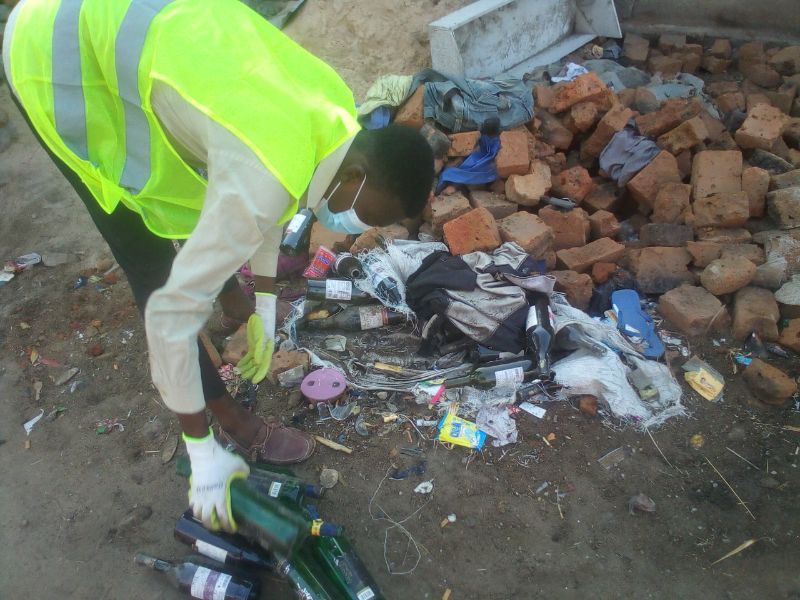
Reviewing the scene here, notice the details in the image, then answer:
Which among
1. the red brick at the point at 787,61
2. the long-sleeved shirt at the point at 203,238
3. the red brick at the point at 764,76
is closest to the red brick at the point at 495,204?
the long-sleeved shirt at the point at 203,238

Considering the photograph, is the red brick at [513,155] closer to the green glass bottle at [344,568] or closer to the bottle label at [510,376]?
the bottle label at [510,376]

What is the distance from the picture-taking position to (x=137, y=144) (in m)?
1.70

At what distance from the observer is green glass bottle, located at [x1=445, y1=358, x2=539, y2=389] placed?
9.46ft

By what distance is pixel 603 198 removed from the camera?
4.00 metres

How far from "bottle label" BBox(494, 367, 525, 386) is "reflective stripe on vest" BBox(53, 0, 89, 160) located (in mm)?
2114

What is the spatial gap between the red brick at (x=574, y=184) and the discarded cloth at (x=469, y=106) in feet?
1.76

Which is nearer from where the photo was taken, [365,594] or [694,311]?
[365,594]

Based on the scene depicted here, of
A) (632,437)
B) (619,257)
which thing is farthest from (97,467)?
(619,257)

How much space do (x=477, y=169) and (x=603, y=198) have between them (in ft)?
3.12

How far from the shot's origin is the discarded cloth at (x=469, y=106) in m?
4.05

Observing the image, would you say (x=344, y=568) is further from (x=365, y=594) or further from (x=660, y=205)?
(x=660, y=205)

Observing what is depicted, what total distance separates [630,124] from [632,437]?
2.53 meters

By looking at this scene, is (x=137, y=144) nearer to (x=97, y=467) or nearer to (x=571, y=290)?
(x=97, y=467)

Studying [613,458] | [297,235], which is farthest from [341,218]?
[613,458]
